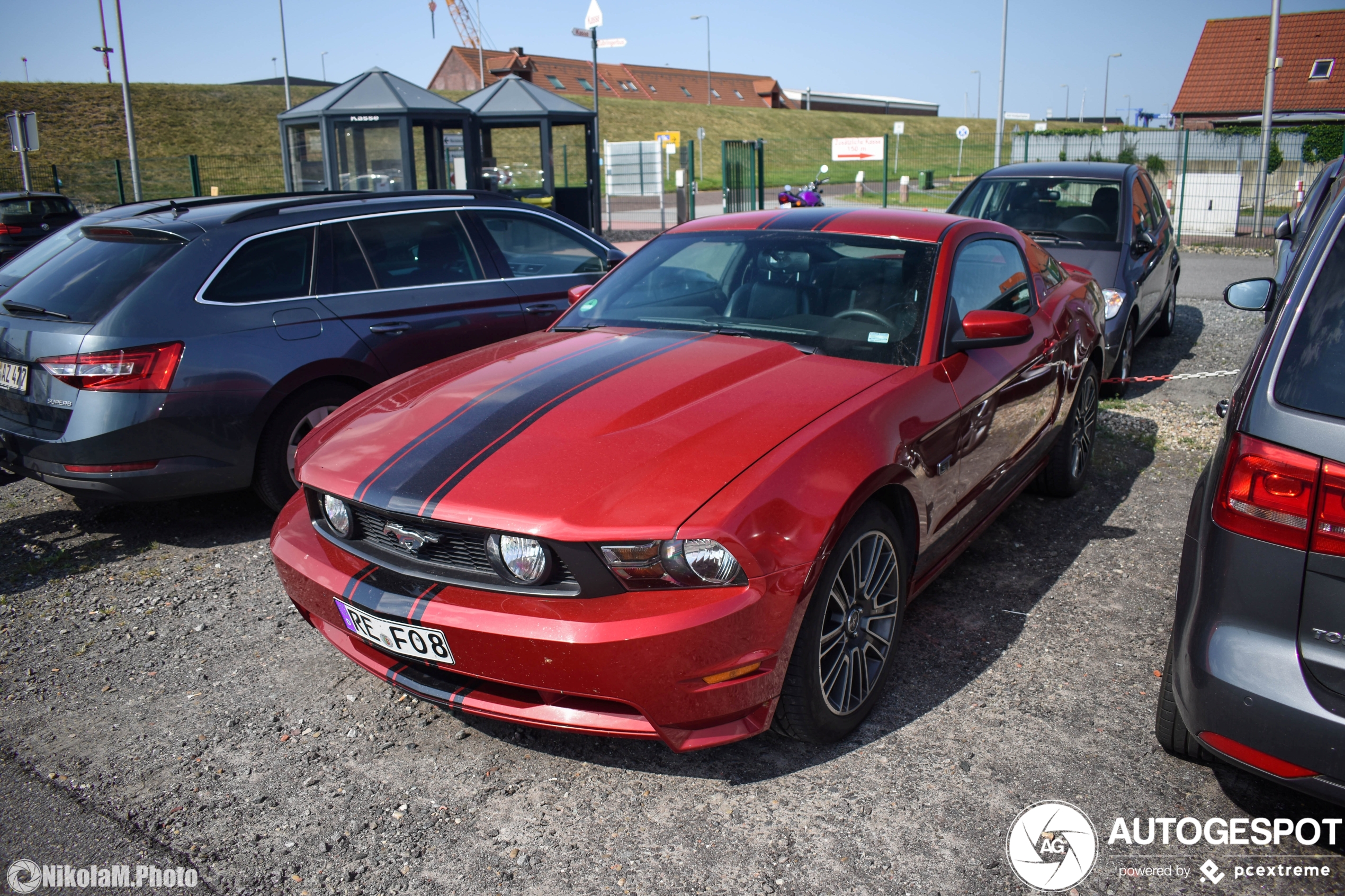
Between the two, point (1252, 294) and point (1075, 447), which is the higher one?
point (1252, 294)

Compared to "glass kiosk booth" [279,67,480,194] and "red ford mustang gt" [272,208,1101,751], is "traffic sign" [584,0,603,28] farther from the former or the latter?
"red ford mustang gt" [272,208,1101,751]

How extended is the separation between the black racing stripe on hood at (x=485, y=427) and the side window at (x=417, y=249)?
2.27 meters

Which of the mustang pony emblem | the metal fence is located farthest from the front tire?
the metal fence

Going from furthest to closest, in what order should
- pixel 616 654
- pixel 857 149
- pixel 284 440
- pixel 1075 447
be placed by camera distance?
pixel 857 149 → pixel 1075 447 → pixel 284 440 → pixel 616 654

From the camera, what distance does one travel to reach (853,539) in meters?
2.72

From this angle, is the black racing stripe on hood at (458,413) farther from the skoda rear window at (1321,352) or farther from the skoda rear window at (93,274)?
the skoda rear window at (93,274)

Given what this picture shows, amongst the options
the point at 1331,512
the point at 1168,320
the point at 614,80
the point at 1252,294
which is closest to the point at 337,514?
the point at 1331,512

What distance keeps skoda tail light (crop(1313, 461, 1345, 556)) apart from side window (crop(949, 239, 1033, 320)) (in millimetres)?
1703

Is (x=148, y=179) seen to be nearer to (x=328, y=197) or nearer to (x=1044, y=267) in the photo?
(x=328, y=197)

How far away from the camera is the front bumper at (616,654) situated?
2.34m

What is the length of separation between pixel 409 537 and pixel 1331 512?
224 centimetres

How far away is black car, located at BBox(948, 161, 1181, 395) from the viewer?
283 inches

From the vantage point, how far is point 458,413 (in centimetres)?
302

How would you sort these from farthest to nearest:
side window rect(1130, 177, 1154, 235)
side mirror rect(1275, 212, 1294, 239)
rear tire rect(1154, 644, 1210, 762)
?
side mirror rect(1275, 212, 1294, 239) < side window rect(1130, 177, 1154, 235) < rear tire rect(1154, 644, 1210, 762)
